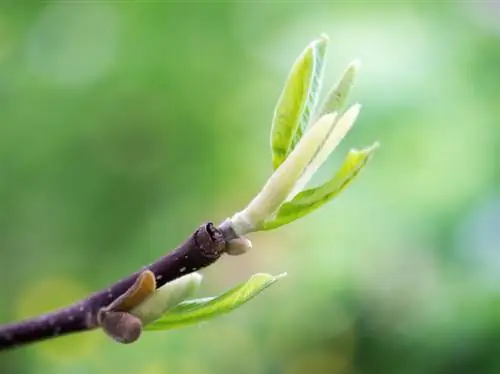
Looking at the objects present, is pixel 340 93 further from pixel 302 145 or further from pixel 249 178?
pixel 249 178

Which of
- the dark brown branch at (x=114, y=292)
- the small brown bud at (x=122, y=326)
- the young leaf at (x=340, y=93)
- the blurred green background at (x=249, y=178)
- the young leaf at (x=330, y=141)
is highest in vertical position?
the blurred green background at (x=249, y=178)

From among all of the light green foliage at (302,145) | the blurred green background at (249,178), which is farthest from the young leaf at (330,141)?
the blurred green background at (249,178)

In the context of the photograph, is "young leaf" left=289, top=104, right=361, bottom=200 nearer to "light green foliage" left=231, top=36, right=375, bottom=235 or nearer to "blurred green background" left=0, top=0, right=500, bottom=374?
"light green foliage" left=231, top=36, right=375, bottom=235

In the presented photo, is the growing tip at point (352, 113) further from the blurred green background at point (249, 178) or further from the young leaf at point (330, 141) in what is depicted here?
the blurred green background at point (249, 178)

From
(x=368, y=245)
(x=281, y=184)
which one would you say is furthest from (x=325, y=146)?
(x=368, y=245)

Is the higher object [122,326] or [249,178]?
[249,178]

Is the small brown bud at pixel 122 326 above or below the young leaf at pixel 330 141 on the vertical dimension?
below

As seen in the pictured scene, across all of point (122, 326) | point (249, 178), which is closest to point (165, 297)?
point (122, 326)
